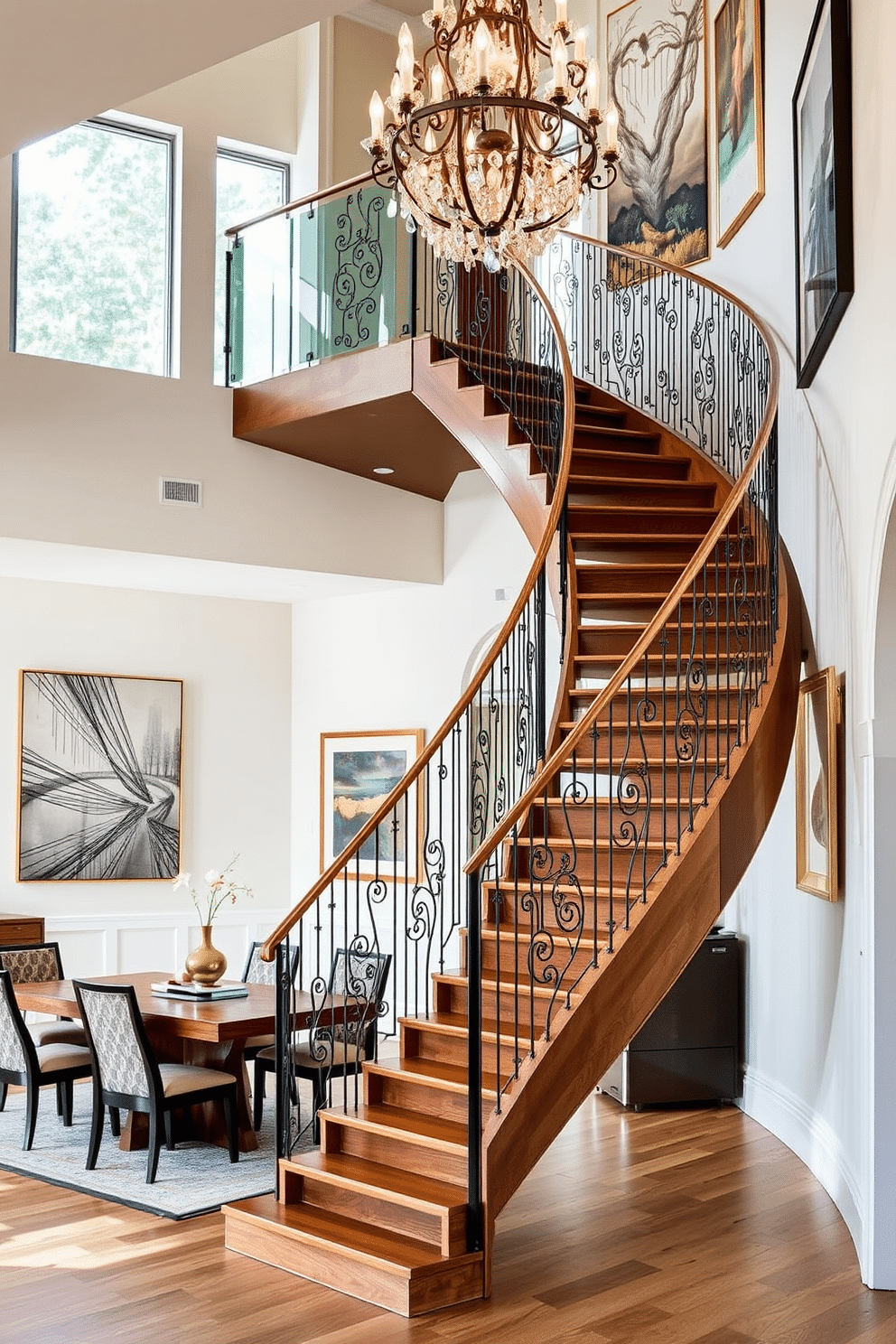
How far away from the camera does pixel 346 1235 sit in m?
4.89

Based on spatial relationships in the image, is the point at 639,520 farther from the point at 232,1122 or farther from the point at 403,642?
the point at 232,1122

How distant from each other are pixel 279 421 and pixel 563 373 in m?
2.39

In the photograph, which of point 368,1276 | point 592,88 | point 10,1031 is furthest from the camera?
point 10,1031

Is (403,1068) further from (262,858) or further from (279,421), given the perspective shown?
(262,858)

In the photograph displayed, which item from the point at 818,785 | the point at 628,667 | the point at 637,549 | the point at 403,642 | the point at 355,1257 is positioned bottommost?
the point at 355,1257

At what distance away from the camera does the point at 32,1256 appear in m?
5.21

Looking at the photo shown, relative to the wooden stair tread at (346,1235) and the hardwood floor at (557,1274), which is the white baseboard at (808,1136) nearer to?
the hardwood floor at (557,1274)

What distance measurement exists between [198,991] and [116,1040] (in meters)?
0.78

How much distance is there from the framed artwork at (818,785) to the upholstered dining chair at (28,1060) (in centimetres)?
363

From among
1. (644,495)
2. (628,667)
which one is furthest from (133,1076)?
(644,495)

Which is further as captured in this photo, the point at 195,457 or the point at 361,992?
the point at 195,457

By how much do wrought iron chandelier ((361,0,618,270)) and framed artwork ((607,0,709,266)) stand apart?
406 centimetres

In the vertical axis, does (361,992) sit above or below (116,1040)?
above

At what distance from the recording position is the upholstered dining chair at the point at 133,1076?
6.16 metres
